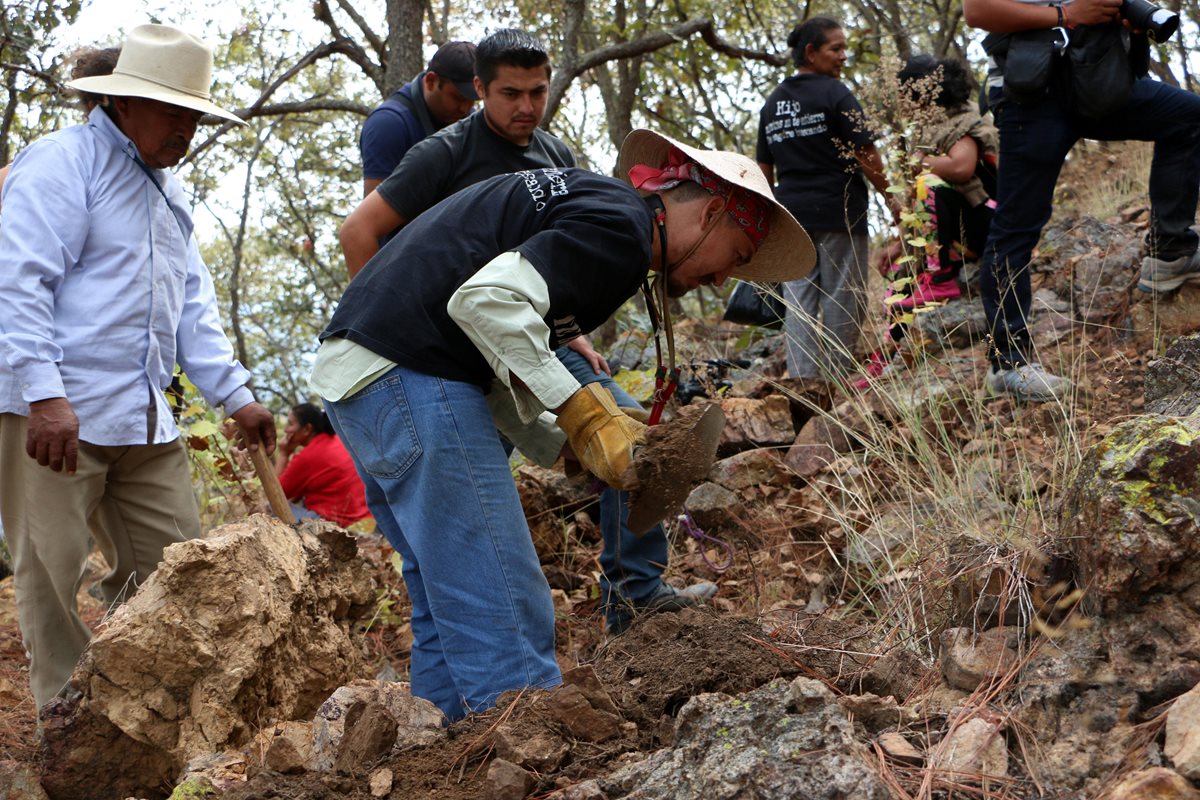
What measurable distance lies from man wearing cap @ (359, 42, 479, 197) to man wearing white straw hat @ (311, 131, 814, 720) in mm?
1929

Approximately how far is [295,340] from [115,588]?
12.1m

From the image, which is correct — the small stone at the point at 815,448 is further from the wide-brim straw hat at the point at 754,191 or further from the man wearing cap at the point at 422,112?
the man wearing cap at the point at 422,112

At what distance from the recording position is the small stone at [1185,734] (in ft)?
6.20

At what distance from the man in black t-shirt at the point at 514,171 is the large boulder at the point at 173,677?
111 cm

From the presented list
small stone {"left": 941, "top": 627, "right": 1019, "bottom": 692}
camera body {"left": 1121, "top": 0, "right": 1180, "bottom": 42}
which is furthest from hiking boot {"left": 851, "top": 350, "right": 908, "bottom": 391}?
small stone {"left": 941, "top": 627, "right": 1019, "bottom": 692}

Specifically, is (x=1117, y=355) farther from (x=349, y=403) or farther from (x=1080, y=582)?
(x=349, y=403)

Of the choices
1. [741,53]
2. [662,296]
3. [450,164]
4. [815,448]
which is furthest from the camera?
[741,53]

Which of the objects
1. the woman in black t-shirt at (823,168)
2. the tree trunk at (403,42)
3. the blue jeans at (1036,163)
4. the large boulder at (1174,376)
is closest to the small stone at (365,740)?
the large boulder at (1174,376)

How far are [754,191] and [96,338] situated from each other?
84.3 inches

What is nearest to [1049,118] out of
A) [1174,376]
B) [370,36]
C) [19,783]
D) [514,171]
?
[1174,376]

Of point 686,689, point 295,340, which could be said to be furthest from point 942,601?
point 295,340

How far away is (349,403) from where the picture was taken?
295 cm

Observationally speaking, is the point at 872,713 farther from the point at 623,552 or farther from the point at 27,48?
the point at 27,48

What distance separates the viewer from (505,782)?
90.0 inches
